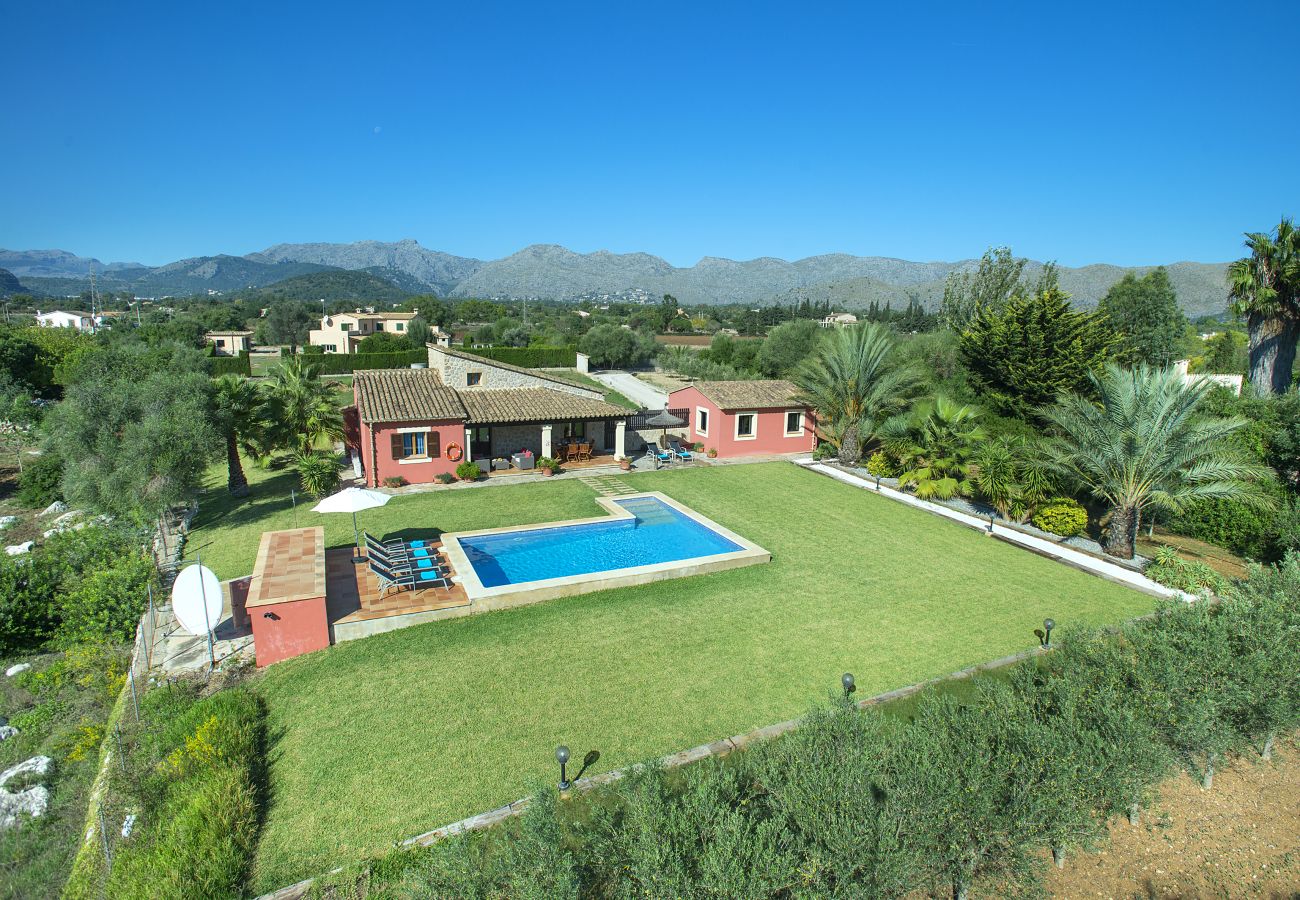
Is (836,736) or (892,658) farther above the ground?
(836,736)

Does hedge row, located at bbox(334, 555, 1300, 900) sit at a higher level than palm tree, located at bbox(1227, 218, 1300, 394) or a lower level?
lower

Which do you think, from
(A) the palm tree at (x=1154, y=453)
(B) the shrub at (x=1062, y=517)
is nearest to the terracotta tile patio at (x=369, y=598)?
(B) the shrub at (x=1062, y=517)

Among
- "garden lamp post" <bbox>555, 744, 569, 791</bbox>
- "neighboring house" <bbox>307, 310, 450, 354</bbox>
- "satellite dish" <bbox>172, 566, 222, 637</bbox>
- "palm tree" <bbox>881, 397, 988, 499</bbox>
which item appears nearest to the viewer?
"garden lamp post" <bbox>555, 744, 569, 791</bbox>

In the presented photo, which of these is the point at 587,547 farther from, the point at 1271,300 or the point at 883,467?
the point at 1271,300

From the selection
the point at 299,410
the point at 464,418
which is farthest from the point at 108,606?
the point at 464,418

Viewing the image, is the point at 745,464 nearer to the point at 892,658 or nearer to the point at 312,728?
the point at 892,658

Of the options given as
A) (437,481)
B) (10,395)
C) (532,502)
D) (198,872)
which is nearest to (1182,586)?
(532,502)

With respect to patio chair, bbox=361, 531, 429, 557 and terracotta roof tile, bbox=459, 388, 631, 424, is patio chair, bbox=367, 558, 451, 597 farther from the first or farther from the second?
terracotta roof tile, bbox=459, 388, 631, 424

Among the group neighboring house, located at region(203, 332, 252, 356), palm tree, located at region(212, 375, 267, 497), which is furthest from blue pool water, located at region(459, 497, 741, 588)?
neighboring house, located at region(203, 332, 252, 356)
